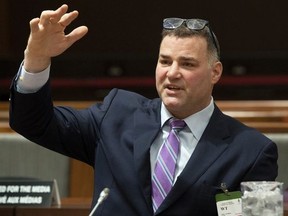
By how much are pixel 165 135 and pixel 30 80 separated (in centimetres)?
40

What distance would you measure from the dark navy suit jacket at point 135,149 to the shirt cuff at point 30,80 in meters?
0.02

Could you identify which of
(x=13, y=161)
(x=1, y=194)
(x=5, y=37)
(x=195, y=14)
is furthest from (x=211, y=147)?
(x=5, y=37)

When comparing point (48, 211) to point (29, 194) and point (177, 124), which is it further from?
point (177, 124)

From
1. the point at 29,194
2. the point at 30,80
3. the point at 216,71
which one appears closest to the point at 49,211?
the point at 29,194

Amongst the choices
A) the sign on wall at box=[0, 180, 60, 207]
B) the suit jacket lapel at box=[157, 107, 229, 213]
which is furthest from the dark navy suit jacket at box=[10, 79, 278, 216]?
the sign on wall at box=[0, 180, 60, 207]

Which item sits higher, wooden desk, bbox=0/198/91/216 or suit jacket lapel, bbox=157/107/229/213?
suit jacket lapel, bbox=157/107/229/213

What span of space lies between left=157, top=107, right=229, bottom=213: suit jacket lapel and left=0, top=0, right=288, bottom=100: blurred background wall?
4023mm

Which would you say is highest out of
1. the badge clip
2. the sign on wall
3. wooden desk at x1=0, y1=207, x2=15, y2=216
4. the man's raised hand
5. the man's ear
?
the man's raised hand

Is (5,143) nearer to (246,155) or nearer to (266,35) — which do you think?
(246,155)

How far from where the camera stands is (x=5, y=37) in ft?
21.1

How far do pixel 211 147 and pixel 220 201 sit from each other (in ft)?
0.61

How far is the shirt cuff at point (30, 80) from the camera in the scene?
1880 mm

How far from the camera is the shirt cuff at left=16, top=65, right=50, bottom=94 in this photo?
1880mm

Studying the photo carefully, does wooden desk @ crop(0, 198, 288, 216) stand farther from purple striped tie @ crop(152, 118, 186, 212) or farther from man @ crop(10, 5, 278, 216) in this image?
purple striped tie @ crop(152, 118, 186, 212)
